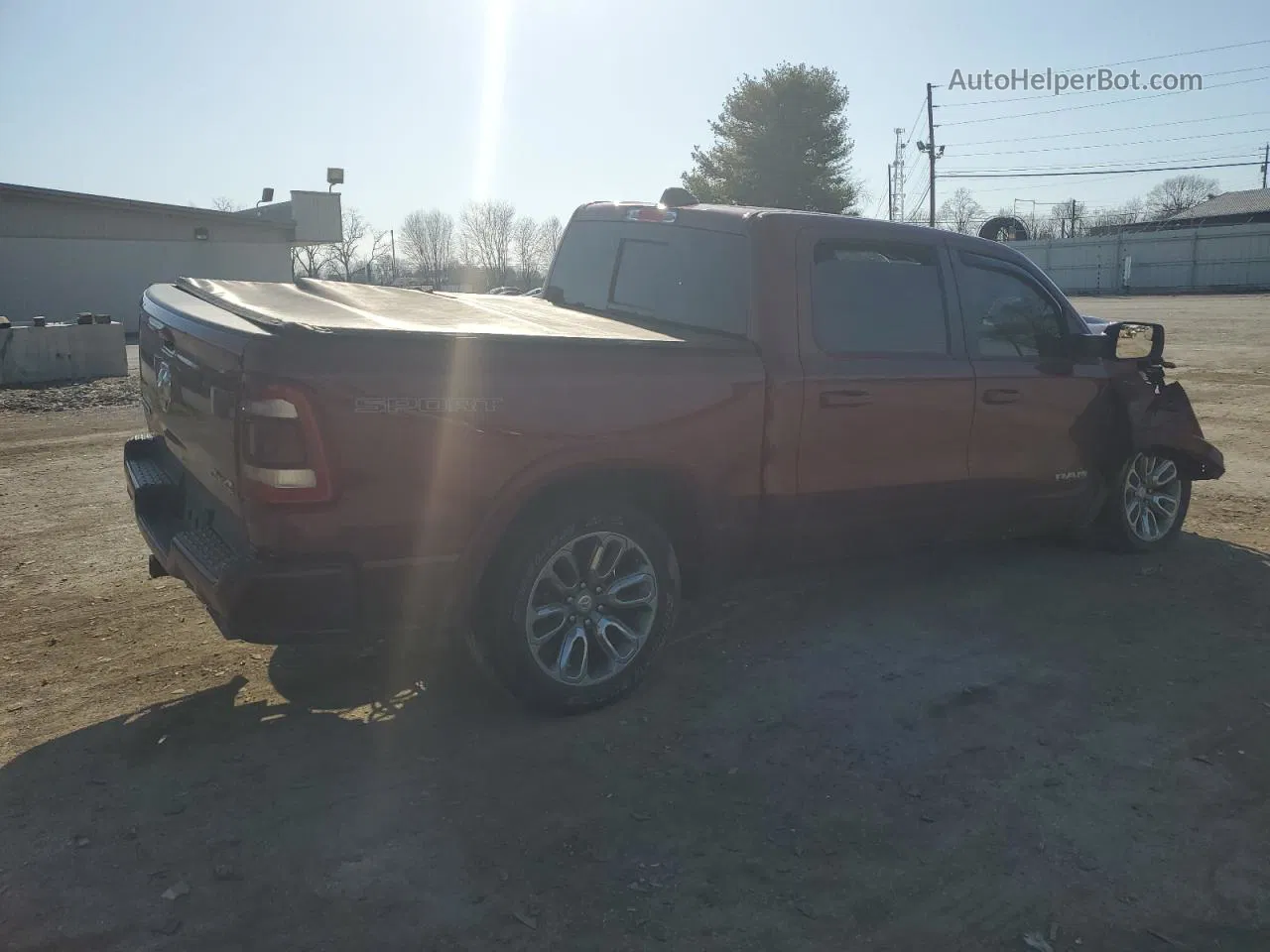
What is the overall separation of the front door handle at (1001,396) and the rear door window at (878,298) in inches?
13.5

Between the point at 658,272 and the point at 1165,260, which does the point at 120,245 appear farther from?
the point at 1165,260

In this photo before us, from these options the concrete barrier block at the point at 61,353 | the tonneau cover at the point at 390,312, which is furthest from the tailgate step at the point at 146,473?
the concrete barrier block at the point at 61,353

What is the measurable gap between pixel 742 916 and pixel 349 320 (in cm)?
232

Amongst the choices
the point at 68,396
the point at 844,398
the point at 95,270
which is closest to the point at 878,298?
the point at 844,398

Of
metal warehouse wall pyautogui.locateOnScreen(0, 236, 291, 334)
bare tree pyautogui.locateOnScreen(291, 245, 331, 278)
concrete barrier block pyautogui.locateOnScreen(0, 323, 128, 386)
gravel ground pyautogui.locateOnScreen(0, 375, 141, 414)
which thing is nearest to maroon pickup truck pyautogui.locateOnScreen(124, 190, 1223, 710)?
gravel ground pyautogui.locateOnScreen(0, 375, 141, 414)

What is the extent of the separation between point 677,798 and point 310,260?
43.1m

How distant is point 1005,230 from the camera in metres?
16.9

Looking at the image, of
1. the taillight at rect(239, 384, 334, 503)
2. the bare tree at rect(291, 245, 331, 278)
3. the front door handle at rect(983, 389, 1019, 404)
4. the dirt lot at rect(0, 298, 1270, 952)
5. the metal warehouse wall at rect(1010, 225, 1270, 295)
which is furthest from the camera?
the metal warehouse wall at rect(1010, 225, 1270, 295)

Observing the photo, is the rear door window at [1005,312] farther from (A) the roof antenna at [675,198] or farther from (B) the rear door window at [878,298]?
(A) the roof antenna at [675,198]

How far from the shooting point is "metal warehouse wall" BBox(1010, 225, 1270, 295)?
53.1 meters

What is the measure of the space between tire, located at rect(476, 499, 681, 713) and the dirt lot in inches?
7.2

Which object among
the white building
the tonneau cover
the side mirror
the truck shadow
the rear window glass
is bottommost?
the truck shadow

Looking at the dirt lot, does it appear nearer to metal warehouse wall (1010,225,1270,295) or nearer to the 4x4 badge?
the 4x4 badge

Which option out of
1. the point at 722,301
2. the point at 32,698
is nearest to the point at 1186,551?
the point at 722,301
